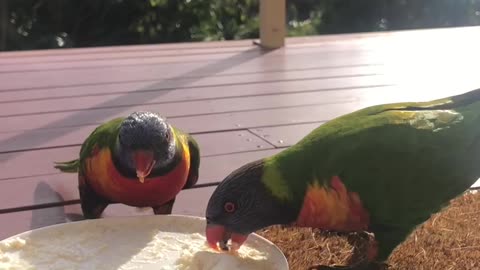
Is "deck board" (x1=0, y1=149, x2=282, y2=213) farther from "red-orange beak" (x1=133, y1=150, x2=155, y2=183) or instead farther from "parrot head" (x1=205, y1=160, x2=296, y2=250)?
"parrot head" (x1=205, y1=160, x2=296, y2=250)

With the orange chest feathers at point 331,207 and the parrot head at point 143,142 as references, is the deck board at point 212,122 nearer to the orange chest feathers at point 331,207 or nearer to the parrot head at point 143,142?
the parrot head at point 143,142

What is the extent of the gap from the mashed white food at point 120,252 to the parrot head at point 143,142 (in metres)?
0.16

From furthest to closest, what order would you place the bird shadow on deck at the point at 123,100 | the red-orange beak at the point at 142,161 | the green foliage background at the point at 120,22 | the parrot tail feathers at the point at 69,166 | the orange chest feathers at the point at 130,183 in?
the green foliage background at the point at 120,22 → the bird shadow on deck at the point at 123,100 → the parrot tail feathers at the point at 69,166 → the orange chest feathers at the point at 130,183 → the red-orange beak at the point at 142,161

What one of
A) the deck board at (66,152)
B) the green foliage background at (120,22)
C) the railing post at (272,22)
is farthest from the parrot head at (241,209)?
the green foliage background at (120,22)

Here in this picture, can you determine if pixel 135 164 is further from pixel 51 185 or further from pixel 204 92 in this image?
pixel 204 92

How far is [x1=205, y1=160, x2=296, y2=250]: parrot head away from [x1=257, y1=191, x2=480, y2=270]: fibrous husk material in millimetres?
218

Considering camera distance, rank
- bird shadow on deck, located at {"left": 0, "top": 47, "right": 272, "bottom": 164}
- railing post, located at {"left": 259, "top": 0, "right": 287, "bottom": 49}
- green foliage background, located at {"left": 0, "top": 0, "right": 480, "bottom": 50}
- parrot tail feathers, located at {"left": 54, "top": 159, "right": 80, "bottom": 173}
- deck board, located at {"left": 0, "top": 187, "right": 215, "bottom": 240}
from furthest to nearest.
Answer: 1. green foliage background, located at {"left": 0, "top": 0, "right": 480, "bottom": 50}
2. railing post, located at {"left": 259, "top": 0, "right": 287, "bottom": 49}
3. bird shadow on deck, located at {"left": 0, "top": 47, "right": 272, "bottom": 164}
4. parrot tail feathers, located at {"left": 54, "top": 159, "right": 80, "bottom": 173}
5. deck board, located at {"left": 0, "top": 187, "right": 215, "bottom": 240}

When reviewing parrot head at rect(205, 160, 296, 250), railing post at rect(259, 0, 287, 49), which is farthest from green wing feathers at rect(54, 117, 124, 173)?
railing post at rect(259, 0, 287, 49)

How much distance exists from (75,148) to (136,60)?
5.19 ft

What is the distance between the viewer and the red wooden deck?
2385mm

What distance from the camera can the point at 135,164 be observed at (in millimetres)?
1801

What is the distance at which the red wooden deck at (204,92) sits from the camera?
2.38 metres

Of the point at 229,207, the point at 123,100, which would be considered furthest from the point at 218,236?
the point at 123,100

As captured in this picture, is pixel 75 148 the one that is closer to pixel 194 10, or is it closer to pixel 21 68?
Answer: pixel 21 68
